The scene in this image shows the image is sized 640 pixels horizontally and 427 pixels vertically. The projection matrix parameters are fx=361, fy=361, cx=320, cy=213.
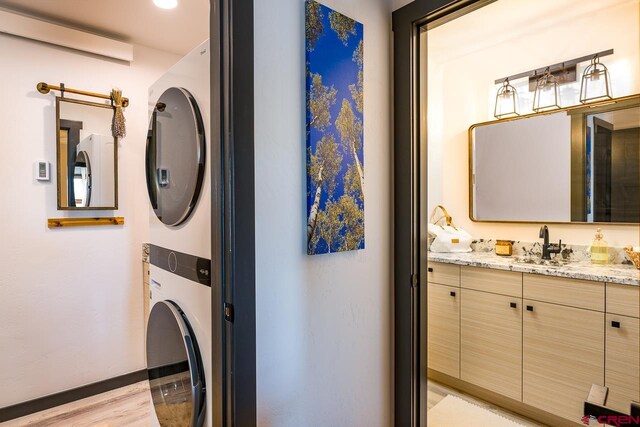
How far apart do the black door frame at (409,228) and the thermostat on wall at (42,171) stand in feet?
6.95

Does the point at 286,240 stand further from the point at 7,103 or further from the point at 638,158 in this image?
the point at 7,103


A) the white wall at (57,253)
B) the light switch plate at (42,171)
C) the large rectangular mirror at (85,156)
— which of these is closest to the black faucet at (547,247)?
the white wall at (57,253)

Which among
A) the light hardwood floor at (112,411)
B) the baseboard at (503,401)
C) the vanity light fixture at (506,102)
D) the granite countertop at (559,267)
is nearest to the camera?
the granite countertop at (559,267)

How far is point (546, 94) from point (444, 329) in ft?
5.62

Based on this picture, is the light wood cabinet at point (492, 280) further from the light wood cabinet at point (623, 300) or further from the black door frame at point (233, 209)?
the black door frame at point (233, 209)

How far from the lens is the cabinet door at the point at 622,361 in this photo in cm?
163

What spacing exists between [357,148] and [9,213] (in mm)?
2112

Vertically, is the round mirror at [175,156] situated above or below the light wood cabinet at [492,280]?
above

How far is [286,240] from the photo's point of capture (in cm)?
126

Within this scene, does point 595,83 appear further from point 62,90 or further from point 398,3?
point 62,90

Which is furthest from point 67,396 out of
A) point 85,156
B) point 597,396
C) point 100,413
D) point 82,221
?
point 597,396

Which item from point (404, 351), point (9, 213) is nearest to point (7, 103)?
point (9, 213)

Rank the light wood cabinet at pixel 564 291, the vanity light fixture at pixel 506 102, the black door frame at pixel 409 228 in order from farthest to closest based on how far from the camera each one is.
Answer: the vanity light fixture at pixel 506 102 < the light wood cabinet at pixel 564 291 < the black door frame at pixel 409 228

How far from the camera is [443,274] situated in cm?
248
